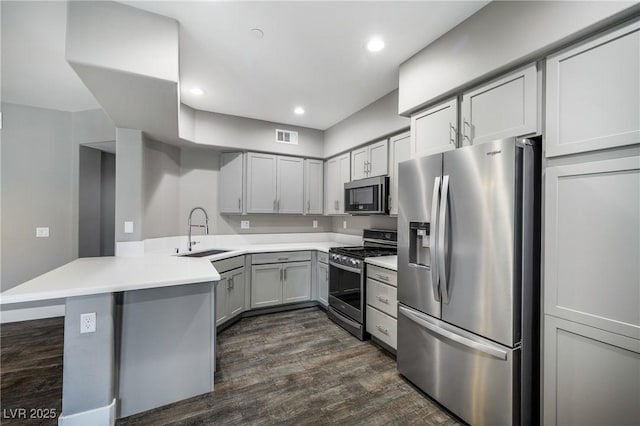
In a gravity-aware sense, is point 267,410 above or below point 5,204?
below

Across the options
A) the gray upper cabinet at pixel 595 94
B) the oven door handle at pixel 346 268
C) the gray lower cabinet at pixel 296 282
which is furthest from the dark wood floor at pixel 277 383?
the gray upper cabinet at pixel 595 94

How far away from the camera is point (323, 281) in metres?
3.76

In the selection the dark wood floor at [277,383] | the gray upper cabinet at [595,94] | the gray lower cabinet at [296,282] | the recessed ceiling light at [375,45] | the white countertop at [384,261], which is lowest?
the dark wood floor at [277,383]

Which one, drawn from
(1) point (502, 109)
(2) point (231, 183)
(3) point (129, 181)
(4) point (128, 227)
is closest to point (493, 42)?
(1) point (502, 109)

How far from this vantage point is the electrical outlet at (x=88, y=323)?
165 cm

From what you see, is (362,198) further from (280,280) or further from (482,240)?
(482,240)

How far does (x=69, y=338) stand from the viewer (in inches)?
64.8

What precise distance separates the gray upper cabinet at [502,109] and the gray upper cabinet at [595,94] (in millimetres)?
94

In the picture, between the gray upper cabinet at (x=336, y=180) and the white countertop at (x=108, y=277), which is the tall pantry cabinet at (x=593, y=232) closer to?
the white countertop at (x=108, y=277)

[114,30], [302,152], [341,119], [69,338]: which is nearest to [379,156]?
[341,119]

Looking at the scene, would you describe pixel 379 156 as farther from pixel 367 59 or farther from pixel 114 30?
pixel 114 30

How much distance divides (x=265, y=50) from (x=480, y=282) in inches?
94.2

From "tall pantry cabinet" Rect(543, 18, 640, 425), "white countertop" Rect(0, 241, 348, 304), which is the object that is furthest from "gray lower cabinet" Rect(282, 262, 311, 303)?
"tall pantry cabinet" Rect(543, 18, 640, 425)

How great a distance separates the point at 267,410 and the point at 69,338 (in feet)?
4.38
